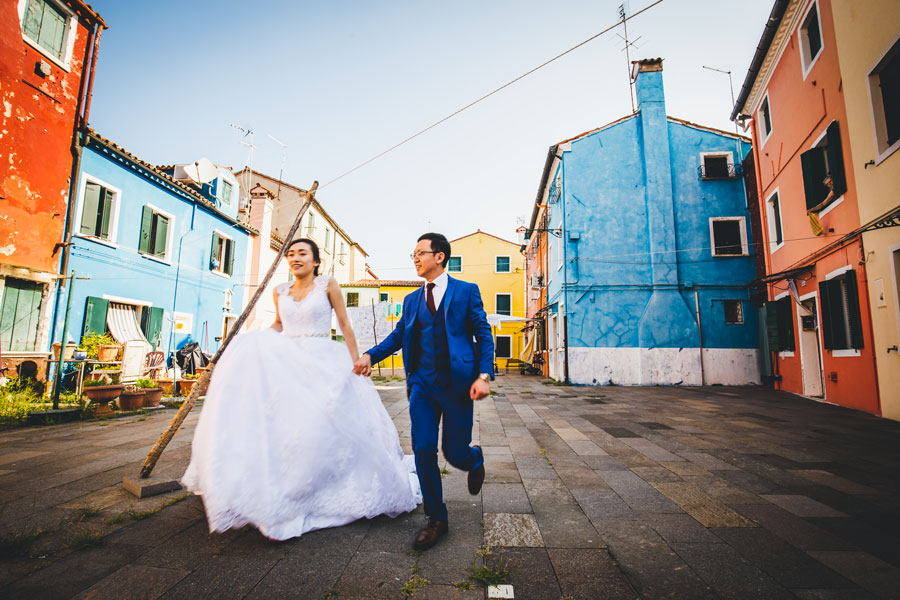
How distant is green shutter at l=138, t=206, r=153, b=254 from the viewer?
11812mm

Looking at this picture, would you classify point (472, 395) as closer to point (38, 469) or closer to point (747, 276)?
point (38, 469)

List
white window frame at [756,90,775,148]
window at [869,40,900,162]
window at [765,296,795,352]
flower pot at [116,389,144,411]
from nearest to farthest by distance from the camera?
window at [869,40,900,162] < flower pot at [116,389,144,411] < window at [765,296,795,352] < white window frame at [756,90,775,148]

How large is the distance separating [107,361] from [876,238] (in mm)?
15285

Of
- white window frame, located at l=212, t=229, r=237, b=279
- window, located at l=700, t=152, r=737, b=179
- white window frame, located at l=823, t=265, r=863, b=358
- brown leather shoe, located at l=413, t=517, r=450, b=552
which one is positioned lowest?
brown leather shoe, located at l=413, t=517, r=450, b=552

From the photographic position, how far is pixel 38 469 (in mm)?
3844

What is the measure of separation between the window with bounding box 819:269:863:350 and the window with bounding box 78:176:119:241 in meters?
16.5

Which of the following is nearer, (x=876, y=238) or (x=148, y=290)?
(x=876, y=238)

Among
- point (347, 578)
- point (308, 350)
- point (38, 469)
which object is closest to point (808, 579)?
point (347, 578)

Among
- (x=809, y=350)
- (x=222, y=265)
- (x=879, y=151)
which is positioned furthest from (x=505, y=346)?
(x=879, y=151)

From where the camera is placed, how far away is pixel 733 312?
14062 millimetres

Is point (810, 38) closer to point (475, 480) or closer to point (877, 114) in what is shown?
point (877, 114)

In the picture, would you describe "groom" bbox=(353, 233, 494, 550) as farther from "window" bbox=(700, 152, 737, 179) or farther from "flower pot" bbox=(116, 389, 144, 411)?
"window" bbox=(700, 152, 737, 179)

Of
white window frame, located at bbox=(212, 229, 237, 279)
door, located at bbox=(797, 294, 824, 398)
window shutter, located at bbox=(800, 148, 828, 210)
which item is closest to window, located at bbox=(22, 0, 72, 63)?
white window frame, located at bbox=(212, 229, 237, 279)

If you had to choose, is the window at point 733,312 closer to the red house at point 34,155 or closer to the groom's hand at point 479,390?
the groom's hand at point 479,390
